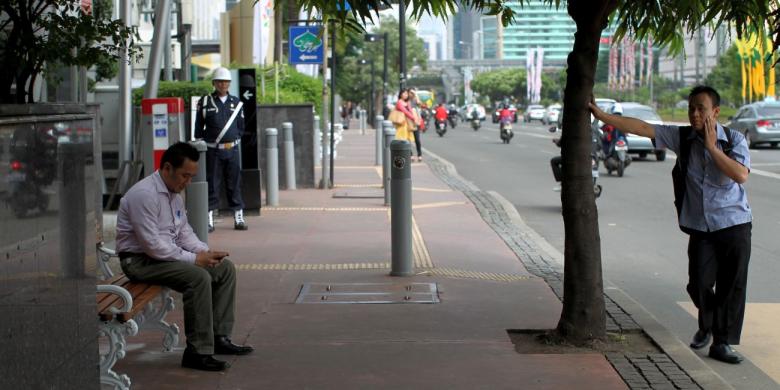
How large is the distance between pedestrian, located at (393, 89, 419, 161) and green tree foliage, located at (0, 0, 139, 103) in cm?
1769

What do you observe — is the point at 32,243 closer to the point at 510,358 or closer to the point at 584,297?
the point at 510,358

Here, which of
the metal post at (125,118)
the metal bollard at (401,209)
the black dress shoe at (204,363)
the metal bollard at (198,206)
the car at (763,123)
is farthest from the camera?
the car at (763,123)

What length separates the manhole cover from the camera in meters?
18.3

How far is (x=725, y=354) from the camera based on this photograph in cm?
714

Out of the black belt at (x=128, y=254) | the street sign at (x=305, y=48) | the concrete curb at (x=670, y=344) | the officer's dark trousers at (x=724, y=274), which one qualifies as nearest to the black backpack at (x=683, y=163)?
the officer's dark trousers at (x=724, y=274)

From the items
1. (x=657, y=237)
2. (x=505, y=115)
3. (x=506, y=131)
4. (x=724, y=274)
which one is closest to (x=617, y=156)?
(x=657, y=237)

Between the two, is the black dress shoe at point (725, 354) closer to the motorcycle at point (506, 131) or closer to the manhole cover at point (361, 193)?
the manhole cover at point (361, 193)

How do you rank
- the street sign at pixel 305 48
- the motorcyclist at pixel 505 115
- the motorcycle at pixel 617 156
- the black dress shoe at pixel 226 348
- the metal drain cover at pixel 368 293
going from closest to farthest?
1. the black dress shoe at pixel 226 348
2. the metal drain cover at pixel 368 293
3. the street sign at pixel 305 48
4. the motorcycle at pixel 617 156
5. the motorcyclist at pixel 505 115

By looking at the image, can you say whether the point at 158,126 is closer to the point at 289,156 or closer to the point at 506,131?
the point at 289,156

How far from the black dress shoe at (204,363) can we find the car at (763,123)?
3167 cm

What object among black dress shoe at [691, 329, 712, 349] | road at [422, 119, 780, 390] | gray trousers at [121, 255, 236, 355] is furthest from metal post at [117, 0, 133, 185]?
black dress shoe at [691, 329, 712, 349]

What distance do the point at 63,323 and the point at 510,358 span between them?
3152 millimetres

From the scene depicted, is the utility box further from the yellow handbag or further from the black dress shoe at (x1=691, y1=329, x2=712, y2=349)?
the yellow handbag

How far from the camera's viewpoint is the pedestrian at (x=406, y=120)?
84.8 feet
